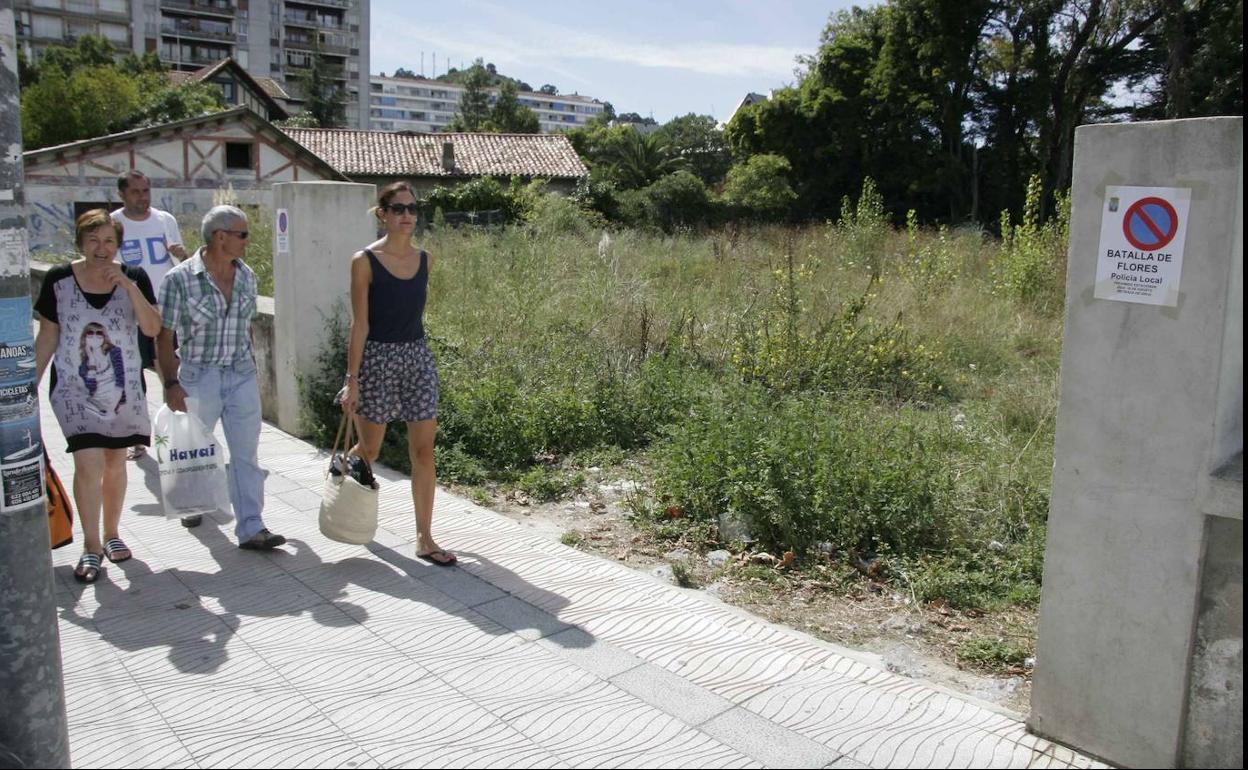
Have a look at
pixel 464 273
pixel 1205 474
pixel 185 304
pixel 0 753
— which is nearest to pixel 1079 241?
pixel 1205 474

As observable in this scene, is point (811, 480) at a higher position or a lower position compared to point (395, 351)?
lower

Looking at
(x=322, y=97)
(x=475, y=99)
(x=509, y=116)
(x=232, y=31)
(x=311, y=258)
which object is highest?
(x=232, y=31)

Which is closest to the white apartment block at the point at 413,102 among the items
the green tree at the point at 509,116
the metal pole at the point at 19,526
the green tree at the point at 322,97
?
the green tree at the point at 509,116

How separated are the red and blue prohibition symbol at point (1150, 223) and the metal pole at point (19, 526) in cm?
321

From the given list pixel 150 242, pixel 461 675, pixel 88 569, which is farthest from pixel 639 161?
pixel 461 675

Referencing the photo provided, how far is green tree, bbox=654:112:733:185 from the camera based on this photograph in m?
56.5

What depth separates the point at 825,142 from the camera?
3794 centimetres

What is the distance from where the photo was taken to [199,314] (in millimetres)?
5023

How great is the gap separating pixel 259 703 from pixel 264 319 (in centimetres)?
495

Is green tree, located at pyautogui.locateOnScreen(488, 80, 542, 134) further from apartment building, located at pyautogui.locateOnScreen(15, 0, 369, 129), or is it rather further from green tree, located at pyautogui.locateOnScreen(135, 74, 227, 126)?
green tree, located at pyautogui.locateOnScreen(135, 74, 227, 126)

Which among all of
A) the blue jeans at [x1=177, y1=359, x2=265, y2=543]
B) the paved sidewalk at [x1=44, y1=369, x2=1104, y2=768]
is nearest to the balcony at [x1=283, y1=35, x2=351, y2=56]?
the blue jeans at [x1=177, y1=359, x2=265, y2=543]

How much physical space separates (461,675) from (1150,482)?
8.13ft

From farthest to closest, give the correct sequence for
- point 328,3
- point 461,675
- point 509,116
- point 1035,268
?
point 328,3 → point 509,116 → point 1035,268 → point 461,675

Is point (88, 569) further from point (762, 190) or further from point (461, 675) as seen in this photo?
point (762, 190)
